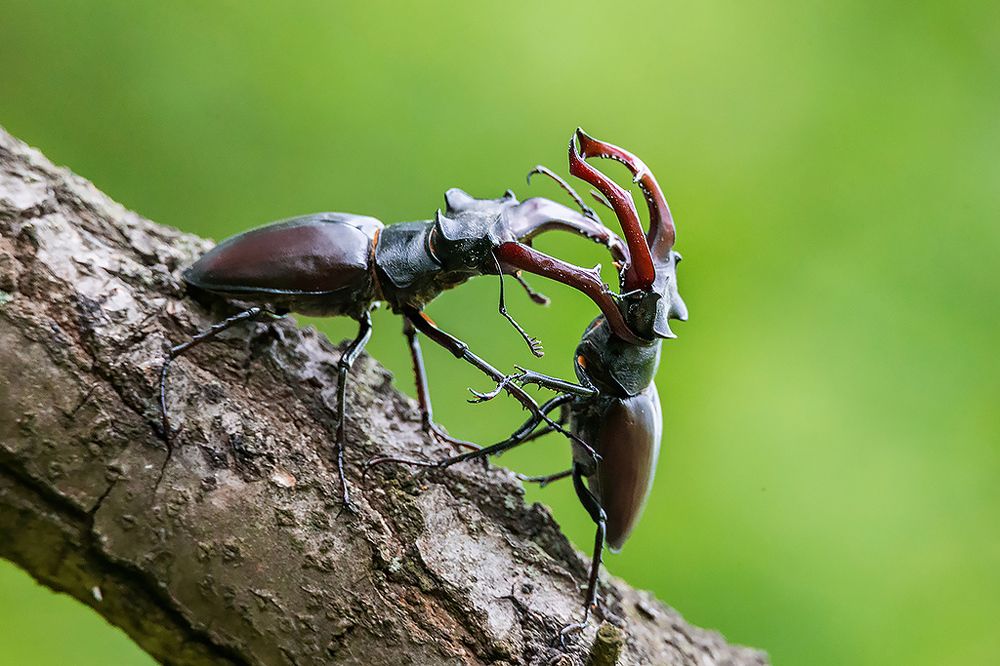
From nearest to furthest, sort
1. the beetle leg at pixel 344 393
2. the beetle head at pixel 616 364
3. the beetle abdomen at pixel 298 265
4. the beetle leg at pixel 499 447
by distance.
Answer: the beetle leg at pixel 344 393 → the beetle leg at pixel 499 447 → the beetle abdomen at pixel 298 265 → the beetle head at pixel 616 364

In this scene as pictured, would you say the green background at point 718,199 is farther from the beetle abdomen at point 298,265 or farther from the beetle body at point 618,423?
the beetle abdomen at point 298,265

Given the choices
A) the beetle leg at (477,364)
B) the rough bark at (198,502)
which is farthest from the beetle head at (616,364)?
the rough bark at (198,502)

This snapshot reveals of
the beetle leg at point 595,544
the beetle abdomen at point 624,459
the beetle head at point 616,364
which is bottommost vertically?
the beetle leg at point 595,544

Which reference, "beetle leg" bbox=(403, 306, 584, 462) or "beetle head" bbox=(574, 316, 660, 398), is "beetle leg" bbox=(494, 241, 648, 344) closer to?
"beetle head" bbox=(574, 316, 660, 398)

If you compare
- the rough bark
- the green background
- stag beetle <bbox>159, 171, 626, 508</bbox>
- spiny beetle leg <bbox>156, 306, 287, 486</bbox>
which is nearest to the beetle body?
stag beetle <bbox>159, 171, 626, 508</bbox>

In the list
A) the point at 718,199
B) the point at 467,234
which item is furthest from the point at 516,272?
the point at 718,199

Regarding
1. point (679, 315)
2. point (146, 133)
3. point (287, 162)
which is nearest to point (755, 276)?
point (679, 315)

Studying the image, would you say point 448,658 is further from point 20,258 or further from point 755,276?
point 755,276
